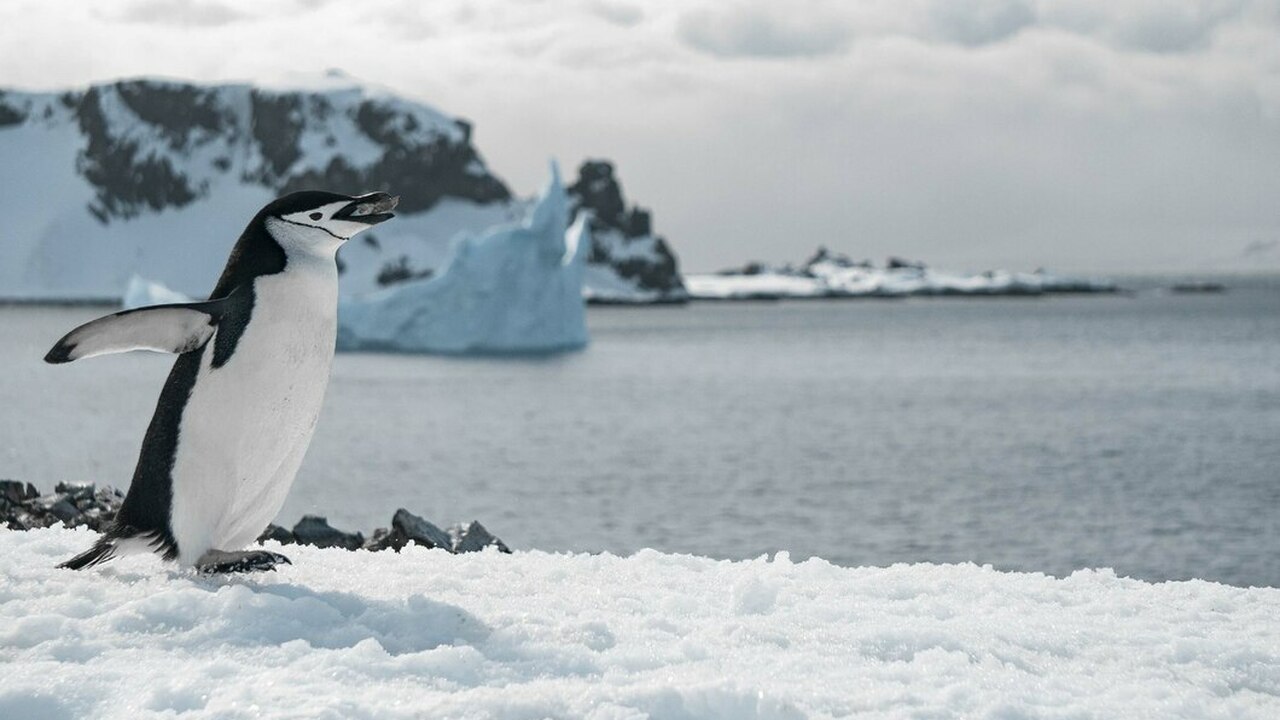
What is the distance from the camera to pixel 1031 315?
12044 cm

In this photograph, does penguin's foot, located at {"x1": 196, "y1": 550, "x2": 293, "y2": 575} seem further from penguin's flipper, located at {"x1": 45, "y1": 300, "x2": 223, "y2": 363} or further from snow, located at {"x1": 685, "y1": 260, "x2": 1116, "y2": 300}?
snow, located at {"x1": 685, "y1": 260, "x2": 1116, "y2": 300}

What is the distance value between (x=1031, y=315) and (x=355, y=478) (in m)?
103

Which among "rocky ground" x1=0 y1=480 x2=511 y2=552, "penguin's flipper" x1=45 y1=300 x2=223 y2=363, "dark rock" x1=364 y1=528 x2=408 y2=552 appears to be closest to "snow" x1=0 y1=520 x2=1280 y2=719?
"penguin's flipper" x1=45 y1=300 x2=223 y2=363

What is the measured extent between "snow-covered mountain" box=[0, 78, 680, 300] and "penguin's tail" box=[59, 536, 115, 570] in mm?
135926

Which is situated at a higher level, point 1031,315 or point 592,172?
point 592,172

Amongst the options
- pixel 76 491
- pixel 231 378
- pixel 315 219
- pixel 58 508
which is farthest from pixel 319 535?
pixel 315 219

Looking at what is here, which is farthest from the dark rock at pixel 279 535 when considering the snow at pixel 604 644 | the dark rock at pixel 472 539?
the snow at pixel 604 644

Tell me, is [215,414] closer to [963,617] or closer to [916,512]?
[963,617]

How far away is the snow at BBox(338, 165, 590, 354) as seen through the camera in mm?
44938

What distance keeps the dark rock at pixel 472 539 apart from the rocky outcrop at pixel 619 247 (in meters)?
142

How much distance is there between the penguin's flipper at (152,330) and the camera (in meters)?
5.40

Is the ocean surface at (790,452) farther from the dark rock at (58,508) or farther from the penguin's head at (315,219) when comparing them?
the penguin's head at (315,219)

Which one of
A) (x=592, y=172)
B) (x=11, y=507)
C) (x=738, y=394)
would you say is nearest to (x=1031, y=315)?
(x=592, y=172)

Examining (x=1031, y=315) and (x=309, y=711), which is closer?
(x=309, y=711)
